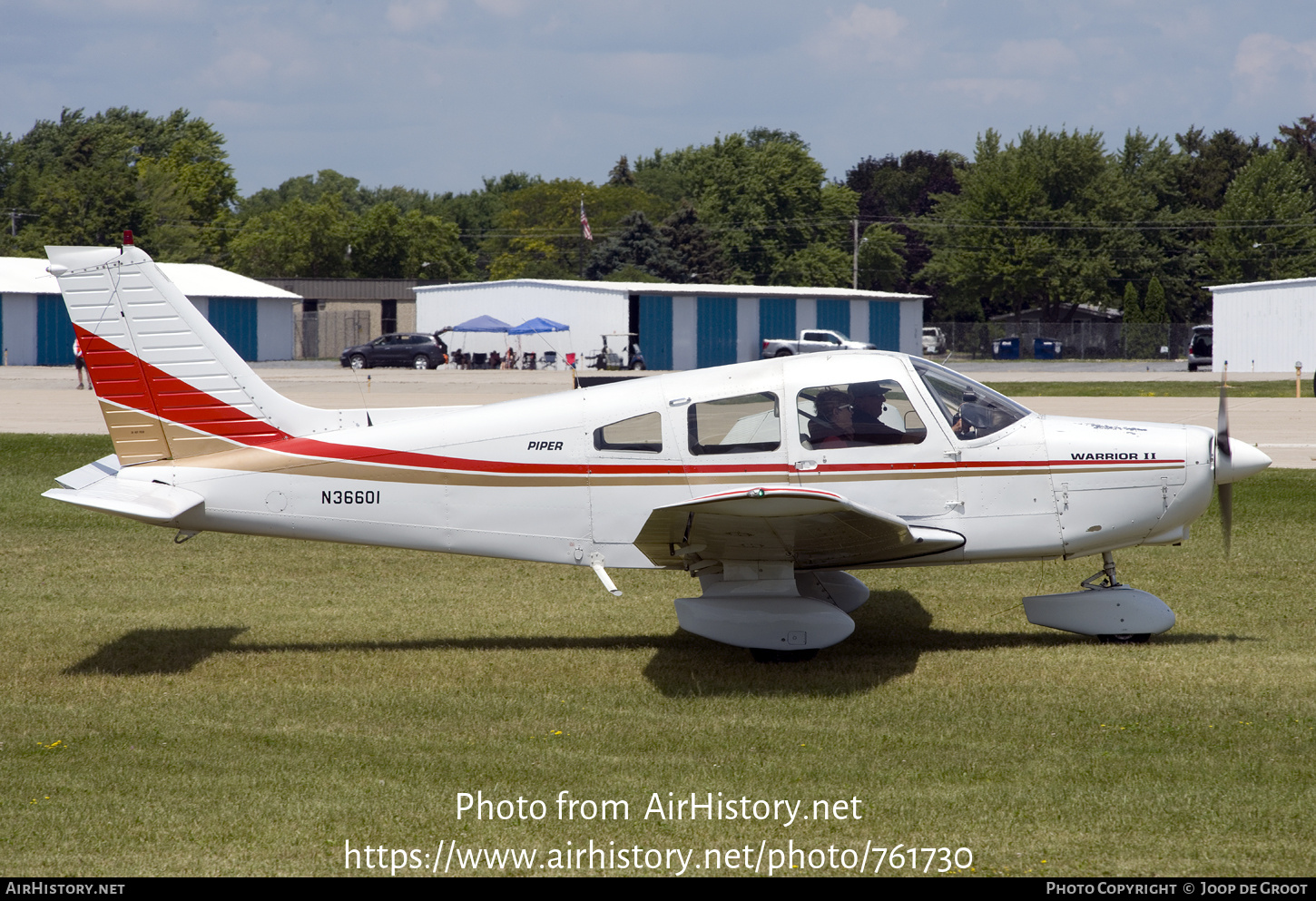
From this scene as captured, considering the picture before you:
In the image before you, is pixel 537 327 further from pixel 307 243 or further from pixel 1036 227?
pixel 1036 227

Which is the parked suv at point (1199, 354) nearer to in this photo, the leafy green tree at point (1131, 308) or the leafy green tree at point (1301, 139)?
the leafy green tree at point (1131, 308)

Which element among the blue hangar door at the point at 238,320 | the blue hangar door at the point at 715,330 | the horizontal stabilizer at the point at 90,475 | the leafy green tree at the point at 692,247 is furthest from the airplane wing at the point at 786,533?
the leafy green tree at the point at 692,247

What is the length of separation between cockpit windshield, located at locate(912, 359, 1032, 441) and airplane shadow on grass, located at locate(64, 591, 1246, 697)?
1706 millimetres

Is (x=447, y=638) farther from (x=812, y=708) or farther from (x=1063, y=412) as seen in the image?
(x=1063, y=412)

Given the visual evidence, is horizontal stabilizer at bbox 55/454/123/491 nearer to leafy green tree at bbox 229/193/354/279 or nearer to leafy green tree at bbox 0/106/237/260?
leafy green tree at bbox 0/106/237/260

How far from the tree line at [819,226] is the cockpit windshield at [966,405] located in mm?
75479

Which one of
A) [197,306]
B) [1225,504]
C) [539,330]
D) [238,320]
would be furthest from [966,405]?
[238,320]

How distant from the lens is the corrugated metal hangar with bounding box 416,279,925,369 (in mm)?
59594

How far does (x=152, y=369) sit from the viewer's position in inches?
358

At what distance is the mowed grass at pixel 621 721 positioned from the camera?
579 cm

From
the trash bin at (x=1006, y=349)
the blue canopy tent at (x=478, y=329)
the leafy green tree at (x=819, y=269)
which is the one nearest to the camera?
the blue canopy tent at (x=478, y=329)

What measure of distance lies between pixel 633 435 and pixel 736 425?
29.1 inches

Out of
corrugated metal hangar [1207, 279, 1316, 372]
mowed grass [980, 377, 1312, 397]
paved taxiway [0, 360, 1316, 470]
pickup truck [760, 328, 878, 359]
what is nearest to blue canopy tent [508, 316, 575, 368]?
paved taxiway [0, 360, 1316, 470]
